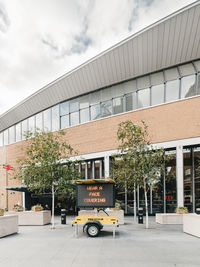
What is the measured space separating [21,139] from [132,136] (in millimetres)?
23718

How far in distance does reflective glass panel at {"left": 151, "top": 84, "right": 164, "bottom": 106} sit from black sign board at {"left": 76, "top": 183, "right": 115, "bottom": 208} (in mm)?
10865

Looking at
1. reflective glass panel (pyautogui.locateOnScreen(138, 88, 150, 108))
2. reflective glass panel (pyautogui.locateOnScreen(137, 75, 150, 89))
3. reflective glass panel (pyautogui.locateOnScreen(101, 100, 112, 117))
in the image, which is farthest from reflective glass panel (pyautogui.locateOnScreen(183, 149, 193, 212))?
reflective glass panel (pyautogui.locateOnScreen(101, 100, 112, 117))

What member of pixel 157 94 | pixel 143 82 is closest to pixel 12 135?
pixel 143 82

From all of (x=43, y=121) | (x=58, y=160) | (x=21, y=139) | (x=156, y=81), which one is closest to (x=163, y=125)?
(x=156, y=81)

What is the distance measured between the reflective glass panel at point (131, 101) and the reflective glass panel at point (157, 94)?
68.6 inches

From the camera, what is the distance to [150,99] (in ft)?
72.8

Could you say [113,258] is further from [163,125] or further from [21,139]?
[21,139]

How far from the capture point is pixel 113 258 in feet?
26.8

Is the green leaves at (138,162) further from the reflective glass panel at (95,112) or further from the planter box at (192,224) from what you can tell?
the reflective glass panel at (95,112)

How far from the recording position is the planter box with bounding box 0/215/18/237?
12930 mm

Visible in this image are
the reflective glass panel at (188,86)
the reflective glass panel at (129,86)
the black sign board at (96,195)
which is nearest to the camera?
the black sign board at (96,195)

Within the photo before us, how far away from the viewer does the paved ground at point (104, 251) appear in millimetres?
7741

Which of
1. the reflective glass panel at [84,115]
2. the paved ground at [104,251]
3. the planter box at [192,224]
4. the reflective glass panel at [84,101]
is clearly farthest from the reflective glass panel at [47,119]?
the planter box at [192,224]

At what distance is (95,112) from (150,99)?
6.07 m
